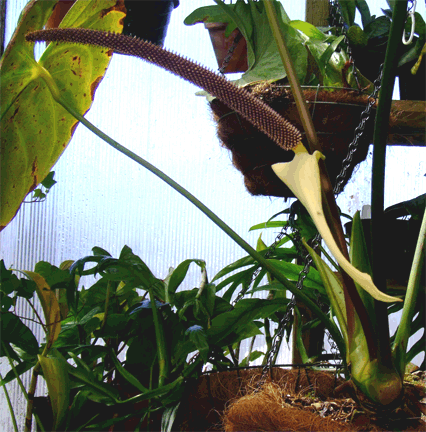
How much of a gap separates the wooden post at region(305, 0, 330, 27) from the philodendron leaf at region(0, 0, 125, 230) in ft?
1.50

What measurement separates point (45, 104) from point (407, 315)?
516 millimetres

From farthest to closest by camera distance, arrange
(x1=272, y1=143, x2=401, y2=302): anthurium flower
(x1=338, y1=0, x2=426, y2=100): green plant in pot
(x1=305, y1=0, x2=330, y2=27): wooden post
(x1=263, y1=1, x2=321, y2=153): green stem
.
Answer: (x1=305, y1=0, x2=330, y2=27): wooden post < (x1=338, y1=0, x2=426, y2=100): green plant in pot < (x1=263, y1=1, x2=321, y2=153): green stem < (x1=272, y1=143, x2=401, y2=302): anthurium flower

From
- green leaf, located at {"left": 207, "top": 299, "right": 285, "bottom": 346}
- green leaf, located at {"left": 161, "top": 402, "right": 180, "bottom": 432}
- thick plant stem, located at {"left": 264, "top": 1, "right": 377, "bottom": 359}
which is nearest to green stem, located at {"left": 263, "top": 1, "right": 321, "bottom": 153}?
thick plant stem, located at {"left": 264, "top": 1, "right": 377, "bottom": 359}

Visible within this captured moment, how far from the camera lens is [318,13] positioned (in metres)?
0.84

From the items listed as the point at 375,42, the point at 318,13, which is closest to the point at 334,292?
the point at 375,42

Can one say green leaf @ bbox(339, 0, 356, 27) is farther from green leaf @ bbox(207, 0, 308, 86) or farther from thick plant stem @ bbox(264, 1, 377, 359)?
thick plant stem @ bbox(264, 1, 377, 359)

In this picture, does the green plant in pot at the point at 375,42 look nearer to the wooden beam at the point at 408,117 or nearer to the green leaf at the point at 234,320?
the wooden beam at the point at 408,117

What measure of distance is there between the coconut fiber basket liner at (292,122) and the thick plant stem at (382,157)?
16cm

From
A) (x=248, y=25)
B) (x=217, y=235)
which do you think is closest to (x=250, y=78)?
(x=248, y=25)

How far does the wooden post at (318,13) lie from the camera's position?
84cm

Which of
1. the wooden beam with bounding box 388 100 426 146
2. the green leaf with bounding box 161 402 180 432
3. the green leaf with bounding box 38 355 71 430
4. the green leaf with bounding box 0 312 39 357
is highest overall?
the wooden beam with bounding box 388 100 426 146

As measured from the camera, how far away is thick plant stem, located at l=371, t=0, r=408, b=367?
1.13 ft

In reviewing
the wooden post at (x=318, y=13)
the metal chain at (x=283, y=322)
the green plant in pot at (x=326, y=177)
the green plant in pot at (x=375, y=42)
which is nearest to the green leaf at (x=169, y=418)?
the metal chain at (x=283, y=322)

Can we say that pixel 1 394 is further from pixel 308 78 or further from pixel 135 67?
pixel 308 78
